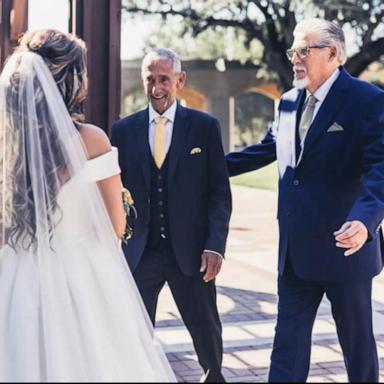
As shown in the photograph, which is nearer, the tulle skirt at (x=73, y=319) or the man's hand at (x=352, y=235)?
the tulle skirt at (x=73, y=319)

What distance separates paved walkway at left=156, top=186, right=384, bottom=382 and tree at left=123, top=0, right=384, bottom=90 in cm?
1920

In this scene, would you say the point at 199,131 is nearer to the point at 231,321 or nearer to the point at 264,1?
the point at 231,321

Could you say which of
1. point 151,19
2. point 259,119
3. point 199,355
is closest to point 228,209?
point 199,355

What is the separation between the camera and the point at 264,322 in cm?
615

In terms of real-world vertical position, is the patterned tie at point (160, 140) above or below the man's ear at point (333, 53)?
below

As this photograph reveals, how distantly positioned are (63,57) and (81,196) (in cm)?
53

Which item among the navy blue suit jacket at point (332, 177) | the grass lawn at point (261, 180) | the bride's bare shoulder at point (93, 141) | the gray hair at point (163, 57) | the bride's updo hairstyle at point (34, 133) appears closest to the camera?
the bride's updo hairstyle at point (34, 133)

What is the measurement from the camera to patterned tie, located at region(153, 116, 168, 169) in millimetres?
3898

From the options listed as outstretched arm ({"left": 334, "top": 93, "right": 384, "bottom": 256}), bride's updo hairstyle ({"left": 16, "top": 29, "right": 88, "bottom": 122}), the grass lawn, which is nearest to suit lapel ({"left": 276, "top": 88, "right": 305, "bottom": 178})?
outstretched arm ({"left": 334, "top": 93, "right": 384, "bottom": 256})

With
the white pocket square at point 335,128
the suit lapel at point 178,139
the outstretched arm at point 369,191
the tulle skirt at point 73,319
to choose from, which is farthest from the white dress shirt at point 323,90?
the tulle skirt at point 73,319

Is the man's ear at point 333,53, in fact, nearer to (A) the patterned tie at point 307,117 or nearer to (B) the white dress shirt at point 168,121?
(A) the patterned tie at point 307,117

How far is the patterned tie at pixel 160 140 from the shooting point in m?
3.90

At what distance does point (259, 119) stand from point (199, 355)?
53308 mm

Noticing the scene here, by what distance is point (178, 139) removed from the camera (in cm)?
389
